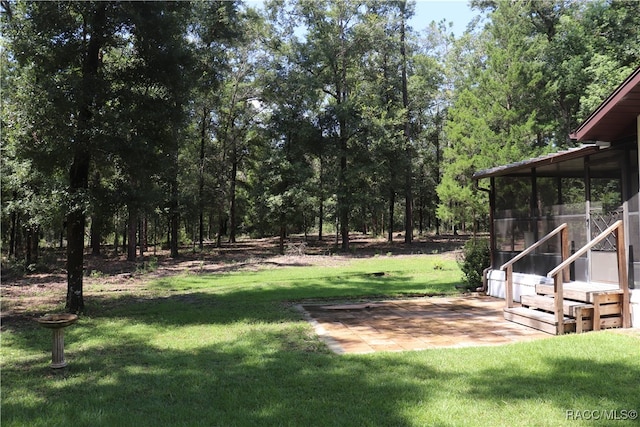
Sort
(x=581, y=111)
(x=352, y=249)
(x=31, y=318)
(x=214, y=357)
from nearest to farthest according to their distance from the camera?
1. (x=214, y=357)
2. (x=31, y=318)
3. (x=581, y=111)
4. (x=352, y=249)

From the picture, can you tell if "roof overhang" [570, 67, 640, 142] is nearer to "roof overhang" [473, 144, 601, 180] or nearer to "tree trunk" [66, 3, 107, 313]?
"roof overhang" [473, 144, 601, 180]

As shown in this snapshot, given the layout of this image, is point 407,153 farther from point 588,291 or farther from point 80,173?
point 588,291

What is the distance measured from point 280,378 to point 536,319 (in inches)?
181

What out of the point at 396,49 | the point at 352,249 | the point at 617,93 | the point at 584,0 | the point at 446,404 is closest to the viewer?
the point at 446,404

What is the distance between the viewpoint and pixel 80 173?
33.0ft

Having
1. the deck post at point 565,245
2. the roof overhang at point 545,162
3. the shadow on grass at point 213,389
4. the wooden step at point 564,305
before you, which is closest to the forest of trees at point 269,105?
the shadow on grass at point 213,389

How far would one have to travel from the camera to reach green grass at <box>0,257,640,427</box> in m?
3.90

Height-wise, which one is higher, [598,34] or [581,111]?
[598,34]

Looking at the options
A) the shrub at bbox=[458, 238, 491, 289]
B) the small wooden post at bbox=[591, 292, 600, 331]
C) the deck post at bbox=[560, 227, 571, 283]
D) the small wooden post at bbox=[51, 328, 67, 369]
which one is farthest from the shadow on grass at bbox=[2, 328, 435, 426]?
the shrub at bbox=[458, 238, 491, 289]

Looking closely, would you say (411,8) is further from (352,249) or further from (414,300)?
(414,300)

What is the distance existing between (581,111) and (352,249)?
47.6 feet

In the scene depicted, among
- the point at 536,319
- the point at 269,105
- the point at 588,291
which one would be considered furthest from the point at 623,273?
the point at 269,105

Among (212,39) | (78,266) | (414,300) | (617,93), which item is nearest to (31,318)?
(78,266)

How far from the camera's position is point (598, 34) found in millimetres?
22375
